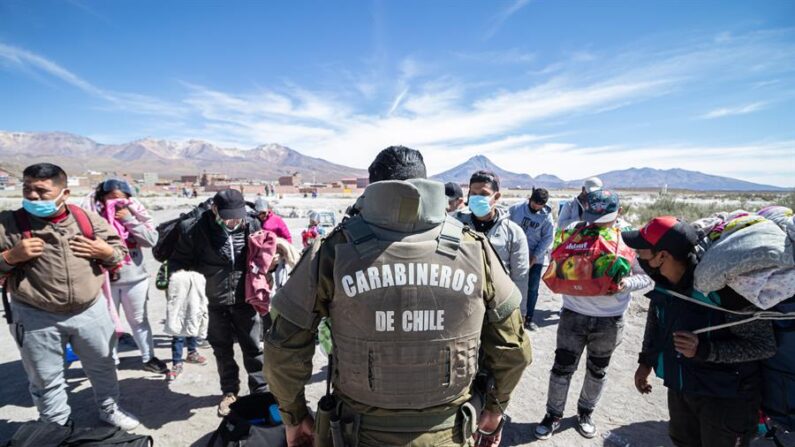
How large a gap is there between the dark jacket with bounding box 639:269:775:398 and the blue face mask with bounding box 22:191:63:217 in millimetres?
4195

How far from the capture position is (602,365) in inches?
113

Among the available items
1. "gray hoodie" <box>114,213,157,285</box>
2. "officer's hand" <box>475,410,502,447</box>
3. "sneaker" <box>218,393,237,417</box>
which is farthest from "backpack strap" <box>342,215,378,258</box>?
"gray hoodie" <box>114,213,157,285</box>

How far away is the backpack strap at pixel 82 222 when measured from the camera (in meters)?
2.82

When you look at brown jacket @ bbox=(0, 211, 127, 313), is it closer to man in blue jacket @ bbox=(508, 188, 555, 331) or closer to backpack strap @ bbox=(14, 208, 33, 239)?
backpack strap @ bbox=(14, 208, 33, 239)

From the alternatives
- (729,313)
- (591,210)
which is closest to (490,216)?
(591,210)

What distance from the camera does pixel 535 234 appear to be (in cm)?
523

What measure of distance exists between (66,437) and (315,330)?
2.00 metres

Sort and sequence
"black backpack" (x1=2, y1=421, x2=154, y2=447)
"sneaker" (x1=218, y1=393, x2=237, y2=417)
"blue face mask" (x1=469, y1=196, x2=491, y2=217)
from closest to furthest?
"black backpack" (x1=2, y1=421, x2=154, y2=447), "sneaker" (x1=218, y1=393, x2=237, y2=417), "blue face mask" (x1=469, y1=196, x2=491, y2=217)

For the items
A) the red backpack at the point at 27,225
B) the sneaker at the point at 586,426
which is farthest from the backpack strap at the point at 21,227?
the sneaker at the point at 586,426

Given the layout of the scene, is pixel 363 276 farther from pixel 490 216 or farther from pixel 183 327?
pixel 183 327

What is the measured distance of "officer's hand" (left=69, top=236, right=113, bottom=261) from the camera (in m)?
2.72

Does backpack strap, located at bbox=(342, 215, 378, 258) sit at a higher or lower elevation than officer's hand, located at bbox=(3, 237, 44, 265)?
higher

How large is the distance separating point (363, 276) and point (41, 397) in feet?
9.78

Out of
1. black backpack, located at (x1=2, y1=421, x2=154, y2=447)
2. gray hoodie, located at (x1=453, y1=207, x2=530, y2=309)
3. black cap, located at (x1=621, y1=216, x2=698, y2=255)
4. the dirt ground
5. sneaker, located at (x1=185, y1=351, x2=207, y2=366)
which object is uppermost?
black cap, located at (x1=621, y1=216, x2=698, y2=255)
